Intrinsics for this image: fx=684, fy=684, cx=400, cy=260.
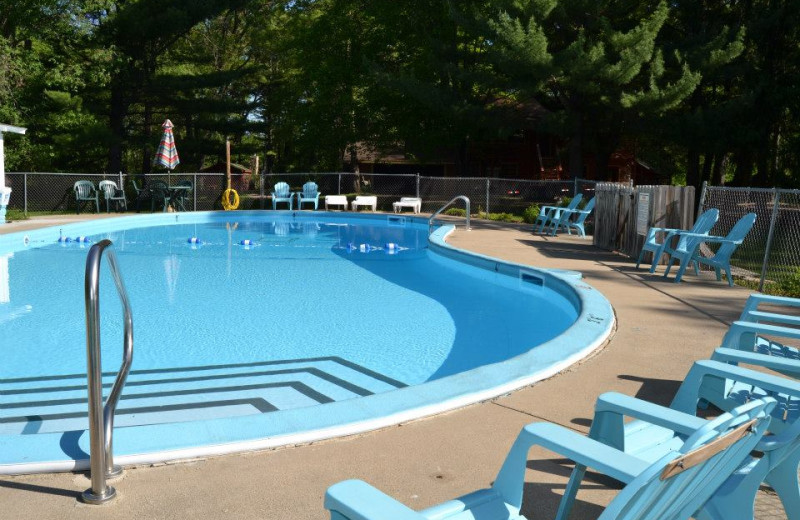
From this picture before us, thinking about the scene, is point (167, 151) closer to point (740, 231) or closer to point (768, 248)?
point (740, 231)

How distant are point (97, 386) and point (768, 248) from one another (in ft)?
26.2

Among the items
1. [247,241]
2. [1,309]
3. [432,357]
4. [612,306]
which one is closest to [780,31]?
[247,241]

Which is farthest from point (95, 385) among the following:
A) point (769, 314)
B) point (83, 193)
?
point (83, 193)

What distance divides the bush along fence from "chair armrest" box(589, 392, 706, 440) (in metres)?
17.3

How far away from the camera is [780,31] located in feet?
78.0

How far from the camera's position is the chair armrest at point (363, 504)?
176 cm

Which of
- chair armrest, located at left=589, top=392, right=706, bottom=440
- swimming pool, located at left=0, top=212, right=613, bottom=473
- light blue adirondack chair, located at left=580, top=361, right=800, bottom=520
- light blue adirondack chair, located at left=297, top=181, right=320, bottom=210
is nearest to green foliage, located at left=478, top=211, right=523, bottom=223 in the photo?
light blue adirondack chair, located at left=297, top=181, right=320, bottom=210

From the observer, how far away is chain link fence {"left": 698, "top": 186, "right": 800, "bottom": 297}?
8.45 meters

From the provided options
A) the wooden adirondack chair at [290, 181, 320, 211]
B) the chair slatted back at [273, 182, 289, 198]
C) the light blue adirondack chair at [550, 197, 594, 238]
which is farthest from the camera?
the chair slatted back at [273, 182, 289, 198]

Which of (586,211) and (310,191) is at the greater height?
(310,191)

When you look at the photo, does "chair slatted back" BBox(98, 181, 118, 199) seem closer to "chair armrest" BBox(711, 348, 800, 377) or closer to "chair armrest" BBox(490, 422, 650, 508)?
"chair armrest" BBox(711, 348, 800, 377)

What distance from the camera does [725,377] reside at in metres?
3.18

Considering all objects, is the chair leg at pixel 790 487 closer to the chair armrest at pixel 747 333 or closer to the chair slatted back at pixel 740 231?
the chair armrest at pixel 747 333

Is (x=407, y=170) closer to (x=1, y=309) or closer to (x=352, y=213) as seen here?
(x=352, y=213)
